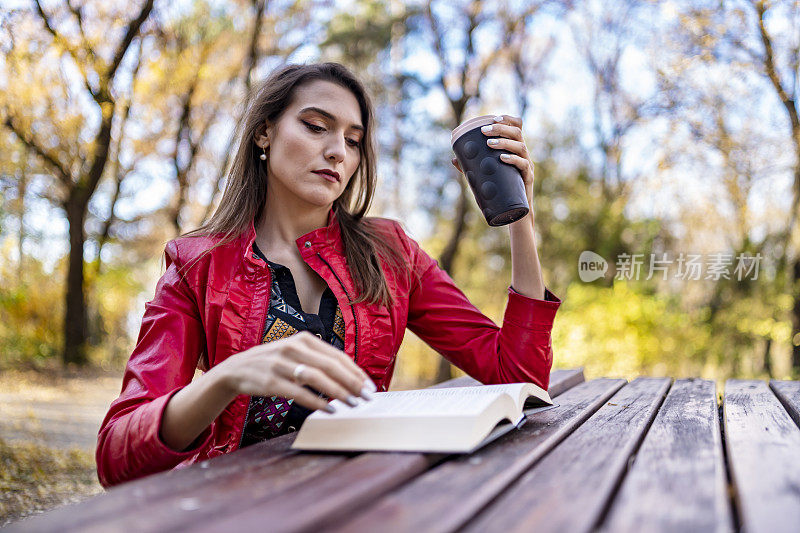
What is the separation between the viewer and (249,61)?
9672mm

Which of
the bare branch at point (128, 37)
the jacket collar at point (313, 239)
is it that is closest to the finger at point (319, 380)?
the jacket collar at point (313, 239)

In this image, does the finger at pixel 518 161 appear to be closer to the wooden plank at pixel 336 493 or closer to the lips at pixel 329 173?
the lips at pixel 329 173

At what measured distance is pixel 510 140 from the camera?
1.54 metres

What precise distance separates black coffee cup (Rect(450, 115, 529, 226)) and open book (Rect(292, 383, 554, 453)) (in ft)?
1.53

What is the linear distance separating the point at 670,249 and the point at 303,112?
6.66 m

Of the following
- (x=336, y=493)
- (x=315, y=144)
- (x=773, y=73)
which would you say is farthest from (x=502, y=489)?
(x=773, y=73)

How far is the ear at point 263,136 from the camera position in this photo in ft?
6.59

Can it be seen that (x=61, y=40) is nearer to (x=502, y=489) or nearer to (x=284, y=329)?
(x=284, y=329)

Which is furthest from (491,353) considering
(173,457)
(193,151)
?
(193,151)

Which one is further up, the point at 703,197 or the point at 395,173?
the point at 395,173

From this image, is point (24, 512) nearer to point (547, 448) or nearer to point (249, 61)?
point (547, 448)

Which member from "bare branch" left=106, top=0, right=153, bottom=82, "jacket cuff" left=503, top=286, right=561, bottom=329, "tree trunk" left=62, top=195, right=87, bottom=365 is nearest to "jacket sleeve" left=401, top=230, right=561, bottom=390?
"jacket cuff" left=503, top=286, right=561, bottom=329

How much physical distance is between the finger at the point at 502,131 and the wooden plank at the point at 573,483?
2.13 ft

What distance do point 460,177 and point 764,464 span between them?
8978 millimetres
